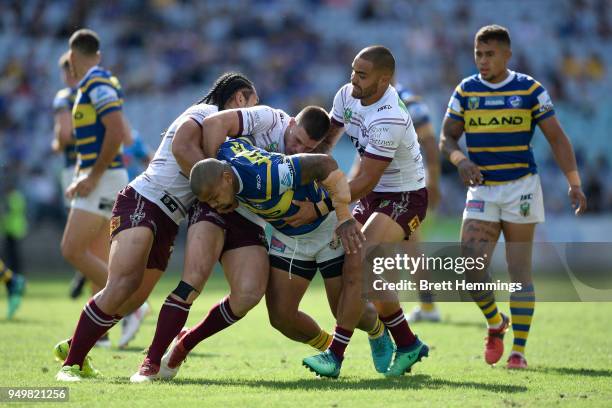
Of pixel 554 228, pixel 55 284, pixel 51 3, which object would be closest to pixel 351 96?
pixel 55 284

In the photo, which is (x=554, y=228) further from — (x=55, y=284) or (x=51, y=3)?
(x=51, y=3)

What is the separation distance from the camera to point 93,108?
30.1 ft

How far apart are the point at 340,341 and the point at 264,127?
1640mm

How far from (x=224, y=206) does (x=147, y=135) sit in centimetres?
1712

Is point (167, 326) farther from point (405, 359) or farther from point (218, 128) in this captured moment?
point (405, 359)

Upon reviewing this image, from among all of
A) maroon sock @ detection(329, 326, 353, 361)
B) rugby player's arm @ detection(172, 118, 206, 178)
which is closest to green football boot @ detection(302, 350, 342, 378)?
maroon sock @ detection(329, 326, 353, 361)

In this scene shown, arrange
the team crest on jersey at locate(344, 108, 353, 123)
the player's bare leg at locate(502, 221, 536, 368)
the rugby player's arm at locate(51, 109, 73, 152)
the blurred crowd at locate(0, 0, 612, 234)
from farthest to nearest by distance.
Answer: the blurred crowd at locate(0, 0, 612, 234)
the rugby player's arm at locate(51, 109, 73, 152)
the player's bare leg at locate(502, 221, 536, 368)
the team crest on jersey at locate(344, 108, 353, 123)

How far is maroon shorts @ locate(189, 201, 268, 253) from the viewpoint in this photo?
7.16 m

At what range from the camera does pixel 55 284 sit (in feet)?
60.8

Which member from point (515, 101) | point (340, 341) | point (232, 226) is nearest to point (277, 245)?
point (232, 226)

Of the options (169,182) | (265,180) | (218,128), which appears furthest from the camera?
(169,182)

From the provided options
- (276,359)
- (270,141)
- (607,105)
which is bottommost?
(607,105)

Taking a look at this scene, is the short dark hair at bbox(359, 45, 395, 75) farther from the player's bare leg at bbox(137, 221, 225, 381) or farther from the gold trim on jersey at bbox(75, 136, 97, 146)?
the gold trim on jersey at bbox(75, 136, 97, 146)

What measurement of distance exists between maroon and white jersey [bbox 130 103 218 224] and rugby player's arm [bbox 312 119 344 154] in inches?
36.3
